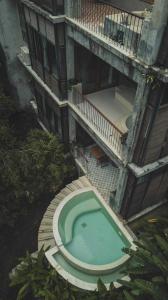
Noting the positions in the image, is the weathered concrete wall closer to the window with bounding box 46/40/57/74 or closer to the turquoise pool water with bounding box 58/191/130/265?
the window with bounding box 46/40/57/74

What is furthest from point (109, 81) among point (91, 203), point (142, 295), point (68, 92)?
point (142, 295)

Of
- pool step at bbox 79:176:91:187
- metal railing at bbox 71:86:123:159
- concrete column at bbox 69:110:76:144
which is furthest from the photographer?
pool step at bbox 79:176:91:187

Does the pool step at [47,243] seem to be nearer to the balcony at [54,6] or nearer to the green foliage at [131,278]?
the green foliage at [131,278]

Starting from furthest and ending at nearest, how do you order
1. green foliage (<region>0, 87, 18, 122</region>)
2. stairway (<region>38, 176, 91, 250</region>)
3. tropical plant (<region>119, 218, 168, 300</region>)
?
1. green foliage (<region>0, 87, 18, 122</region>)
2. stairway (<region>38, 176, 91, 250</region>)
3. tropical plant (<region>119, 218, 168, 300</region>)

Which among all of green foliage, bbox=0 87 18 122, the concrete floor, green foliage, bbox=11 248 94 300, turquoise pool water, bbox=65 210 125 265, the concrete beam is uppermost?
the concrete floor

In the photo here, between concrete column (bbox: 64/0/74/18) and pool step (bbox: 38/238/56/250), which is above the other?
concrete column (bbox: 64/0/74/18)

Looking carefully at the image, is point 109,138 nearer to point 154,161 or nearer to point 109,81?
point 154,161

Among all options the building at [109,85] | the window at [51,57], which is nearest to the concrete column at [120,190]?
the building at [109,85]

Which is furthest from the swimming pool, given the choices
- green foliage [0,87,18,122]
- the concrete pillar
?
the concrete pillar
